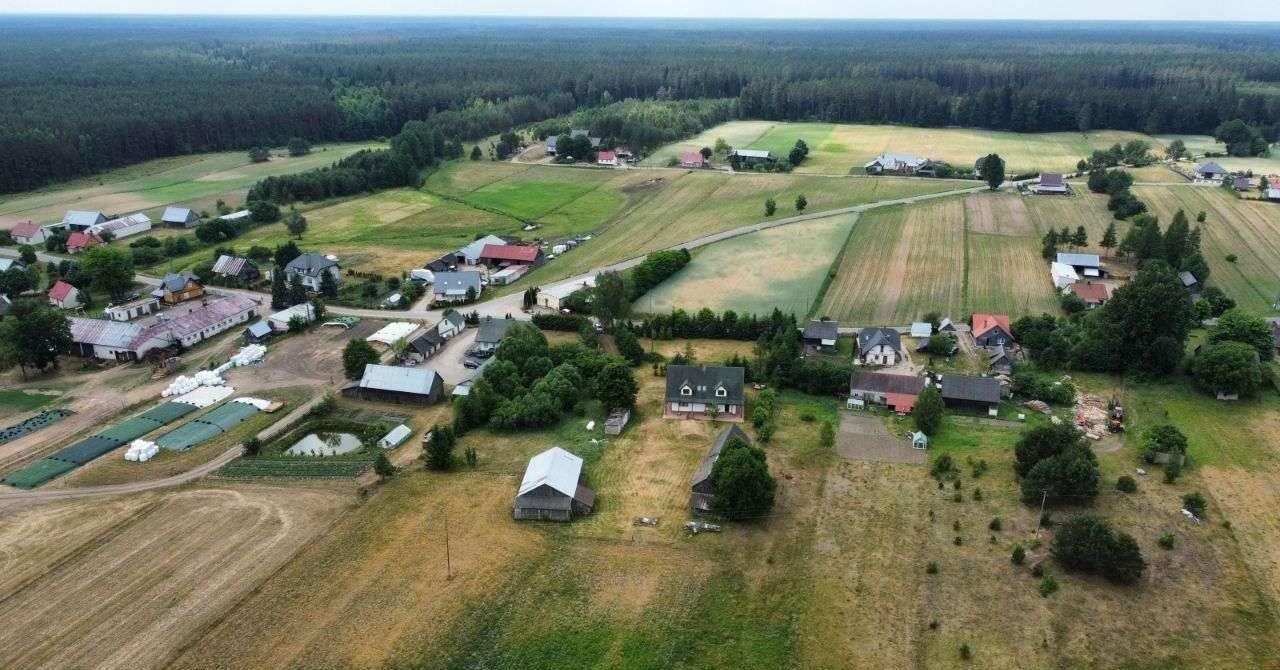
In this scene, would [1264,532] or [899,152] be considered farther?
[899,152]

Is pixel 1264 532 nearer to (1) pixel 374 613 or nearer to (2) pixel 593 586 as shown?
(2) pixel 593 586

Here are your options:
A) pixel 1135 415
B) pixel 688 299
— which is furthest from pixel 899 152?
pixel 1135 415

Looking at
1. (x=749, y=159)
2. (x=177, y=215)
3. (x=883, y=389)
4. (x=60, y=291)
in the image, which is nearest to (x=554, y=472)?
(x=883, y=389)

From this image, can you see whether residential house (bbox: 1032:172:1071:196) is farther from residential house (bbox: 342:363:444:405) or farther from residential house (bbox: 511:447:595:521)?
residential house (bbox: 511:447:595:521)

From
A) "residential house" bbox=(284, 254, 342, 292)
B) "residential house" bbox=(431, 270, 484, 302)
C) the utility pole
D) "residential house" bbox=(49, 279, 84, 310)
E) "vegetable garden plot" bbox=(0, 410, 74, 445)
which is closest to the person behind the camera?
the utility pole

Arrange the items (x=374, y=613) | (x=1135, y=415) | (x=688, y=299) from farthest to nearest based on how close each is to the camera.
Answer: (x=688, y=299)
(x=1135, y=415)
(x=374, y=613)

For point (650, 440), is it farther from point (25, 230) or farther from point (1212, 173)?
point (1212, 173)

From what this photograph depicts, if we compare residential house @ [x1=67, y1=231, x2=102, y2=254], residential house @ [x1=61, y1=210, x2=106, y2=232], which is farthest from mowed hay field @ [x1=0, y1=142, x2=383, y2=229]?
residential house @ [x1=67, y1=231, x2=102, y2=254]
